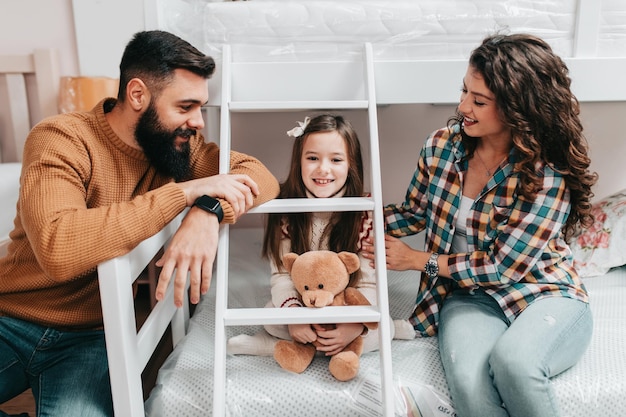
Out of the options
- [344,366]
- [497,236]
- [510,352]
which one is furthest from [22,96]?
[510,352]

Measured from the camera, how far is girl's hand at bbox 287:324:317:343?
4.82ft

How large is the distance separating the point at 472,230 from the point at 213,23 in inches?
39.2

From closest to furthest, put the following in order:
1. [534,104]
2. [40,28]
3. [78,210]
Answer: [78,210] < [534,104] < [40,28]

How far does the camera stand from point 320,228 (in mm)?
1719

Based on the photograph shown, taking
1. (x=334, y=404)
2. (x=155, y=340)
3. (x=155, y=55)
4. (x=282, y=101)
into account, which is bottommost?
(x=334, y=404)

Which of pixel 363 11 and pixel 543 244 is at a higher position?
pixel 363 11

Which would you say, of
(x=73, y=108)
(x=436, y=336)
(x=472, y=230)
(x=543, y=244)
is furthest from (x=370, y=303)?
→ (x=73, y=108)

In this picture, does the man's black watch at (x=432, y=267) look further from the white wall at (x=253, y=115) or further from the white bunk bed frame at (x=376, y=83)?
the white wall at (x=253, y=115)

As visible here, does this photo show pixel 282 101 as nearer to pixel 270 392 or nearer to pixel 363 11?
pixel 363 11

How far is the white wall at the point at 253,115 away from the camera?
88.3 inches

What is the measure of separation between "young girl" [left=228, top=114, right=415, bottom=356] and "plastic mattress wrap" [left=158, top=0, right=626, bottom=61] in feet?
0.82

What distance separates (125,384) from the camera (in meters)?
1.21

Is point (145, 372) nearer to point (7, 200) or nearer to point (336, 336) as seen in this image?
point (7, 200)

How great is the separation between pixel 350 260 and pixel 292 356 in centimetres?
31
